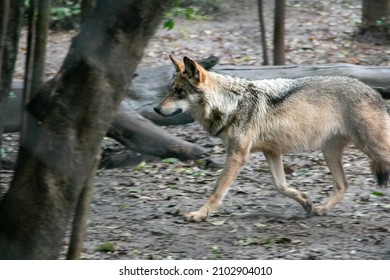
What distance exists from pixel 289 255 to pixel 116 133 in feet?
10.1

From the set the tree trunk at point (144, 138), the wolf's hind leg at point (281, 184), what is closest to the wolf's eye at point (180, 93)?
the wolf's hind leg at point (281, 184)

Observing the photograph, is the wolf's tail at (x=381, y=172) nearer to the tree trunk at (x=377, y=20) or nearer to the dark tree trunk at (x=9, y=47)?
the dark tree trunk at (x=9, y=47)

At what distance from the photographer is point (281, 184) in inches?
267

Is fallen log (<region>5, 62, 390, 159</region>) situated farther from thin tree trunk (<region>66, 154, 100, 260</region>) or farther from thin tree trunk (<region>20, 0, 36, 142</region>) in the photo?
thin tree trunk (<region>66, 154, 100, 260</region>)

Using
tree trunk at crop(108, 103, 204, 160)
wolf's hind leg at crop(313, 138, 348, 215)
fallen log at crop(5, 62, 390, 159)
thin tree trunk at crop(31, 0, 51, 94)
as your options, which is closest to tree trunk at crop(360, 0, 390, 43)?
fallen log at crop(5, 62, 390, 159)

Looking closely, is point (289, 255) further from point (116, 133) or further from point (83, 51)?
point (116, 133)

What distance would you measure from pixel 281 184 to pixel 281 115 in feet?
2.16

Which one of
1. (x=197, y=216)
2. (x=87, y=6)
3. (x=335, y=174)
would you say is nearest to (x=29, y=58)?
(x=87, y=6)

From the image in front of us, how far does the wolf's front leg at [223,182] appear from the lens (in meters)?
6.50

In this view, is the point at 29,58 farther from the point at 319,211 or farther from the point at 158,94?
the point at 158,94

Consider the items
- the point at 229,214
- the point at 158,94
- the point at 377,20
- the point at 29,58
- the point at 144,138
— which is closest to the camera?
the point at 29,58

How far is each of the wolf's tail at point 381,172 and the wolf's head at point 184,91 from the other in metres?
1.80

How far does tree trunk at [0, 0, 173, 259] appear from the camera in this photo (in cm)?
394

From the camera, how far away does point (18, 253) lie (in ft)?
13.5
